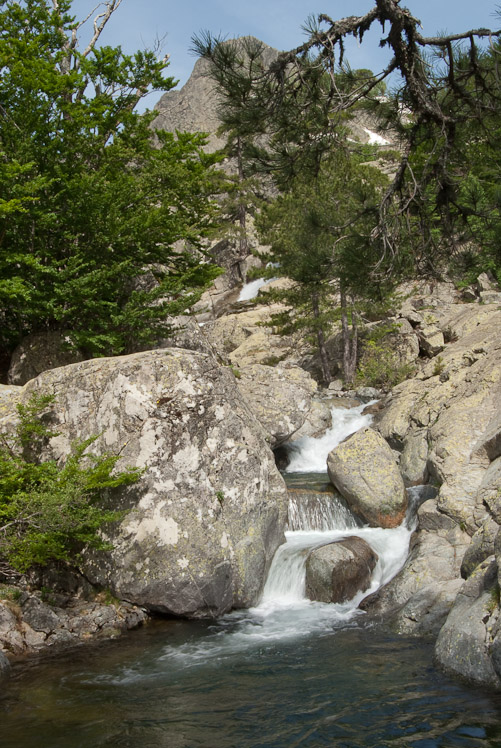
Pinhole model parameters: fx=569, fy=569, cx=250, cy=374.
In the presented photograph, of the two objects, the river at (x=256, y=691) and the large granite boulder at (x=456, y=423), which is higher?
the large granite boulder at (x=456, y=423)

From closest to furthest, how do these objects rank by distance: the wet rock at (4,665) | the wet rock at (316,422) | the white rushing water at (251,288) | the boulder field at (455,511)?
the boulder field at (455,511) < the wet rock at (4,665) < the wet rock at (316,422) < the white rushing water at (251,288)

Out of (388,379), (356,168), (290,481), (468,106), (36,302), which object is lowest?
(290,481)

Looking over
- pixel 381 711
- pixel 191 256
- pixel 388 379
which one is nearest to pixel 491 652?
pixel 381 711

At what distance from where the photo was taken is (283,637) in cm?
773

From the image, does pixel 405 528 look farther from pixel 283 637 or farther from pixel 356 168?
pixel 356 168

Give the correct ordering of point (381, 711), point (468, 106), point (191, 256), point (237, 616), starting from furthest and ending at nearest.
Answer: point (191, 256) < point (237, 616) < point (468, 106) < point (381, 711)

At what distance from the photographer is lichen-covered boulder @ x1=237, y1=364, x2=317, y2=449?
45.4 feet

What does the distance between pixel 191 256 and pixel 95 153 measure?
121 inches

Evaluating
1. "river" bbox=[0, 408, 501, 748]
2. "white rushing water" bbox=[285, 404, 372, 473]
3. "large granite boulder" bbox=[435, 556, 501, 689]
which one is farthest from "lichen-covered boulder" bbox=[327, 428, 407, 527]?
"large granite boulder" bbox=[435, 556, 501, 689]

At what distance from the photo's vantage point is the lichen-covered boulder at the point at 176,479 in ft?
27.8

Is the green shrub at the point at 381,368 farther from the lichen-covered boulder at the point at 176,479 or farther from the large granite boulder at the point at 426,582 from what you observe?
the lichen-covered boulder at the point at 176,479

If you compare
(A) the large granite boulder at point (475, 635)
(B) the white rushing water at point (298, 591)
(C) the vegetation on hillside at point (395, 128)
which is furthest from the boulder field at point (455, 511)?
(C) the vegetation on hillside at point (395, 128)

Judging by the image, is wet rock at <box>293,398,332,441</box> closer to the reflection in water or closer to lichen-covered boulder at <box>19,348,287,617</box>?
lichen-covered boulder at <box>19,348,287,617</box>

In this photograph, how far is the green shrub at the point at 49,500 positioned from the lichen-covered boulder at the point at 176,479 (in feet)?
1.35
